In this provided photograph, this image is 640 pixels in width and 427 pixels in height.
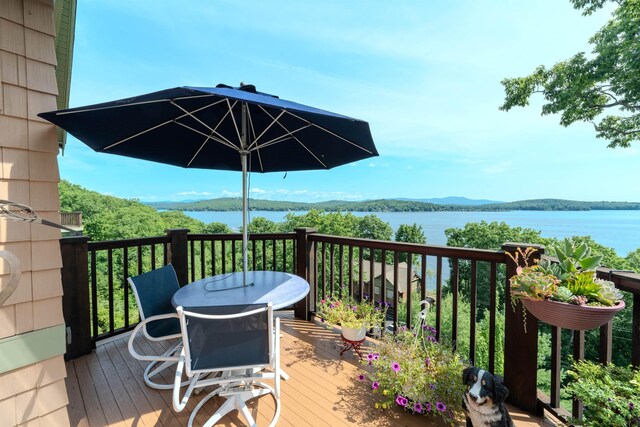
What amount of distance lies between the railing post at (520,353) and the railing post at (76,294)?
146 inches

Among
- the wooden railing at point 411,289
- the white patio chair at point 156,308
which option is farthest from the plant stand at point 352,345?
the white patio chair at point 156,308

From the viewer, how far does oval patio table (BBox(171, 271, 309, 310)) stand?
1980 millimetres

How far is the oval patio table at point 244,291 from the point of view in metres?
1.98

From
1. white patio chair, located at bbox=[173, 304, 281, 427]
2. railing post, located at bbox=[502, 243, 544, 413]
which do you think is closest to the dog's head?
railing post, located at bbox=[502, 243, 544, 413]

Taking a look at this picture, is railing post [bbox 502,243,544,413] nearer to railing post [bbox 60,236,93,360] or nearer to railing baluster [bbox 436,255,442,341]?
railing baluster [bbox 436,255,442,341]

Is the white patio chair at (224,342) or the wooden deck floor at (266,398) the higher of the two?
the white patio chair at (224,342)

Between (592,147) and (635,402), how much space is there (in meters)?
17.2

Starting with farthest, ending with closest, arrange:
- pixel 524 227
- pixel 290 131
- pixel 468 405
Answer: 1. pixel 524 227
2. pixel 290 131
3. pixel 468 405

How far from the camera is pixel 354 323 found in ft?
9.02

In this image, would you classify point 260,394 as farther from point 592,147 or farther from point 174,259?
point 592,147

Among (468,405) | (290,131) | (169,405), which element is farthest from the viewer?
(290,131)

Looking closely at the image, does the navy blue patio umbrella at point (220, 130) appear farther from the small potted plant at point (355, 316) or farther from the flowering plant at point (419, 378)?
the flowering plant at point (419, 378)

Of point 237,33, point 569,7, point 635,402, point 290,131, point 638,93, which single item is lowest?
point 635,402

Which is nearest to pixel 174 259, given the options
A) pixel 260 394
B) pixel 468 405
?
pixel 260 394
